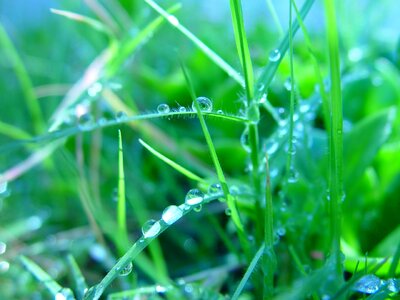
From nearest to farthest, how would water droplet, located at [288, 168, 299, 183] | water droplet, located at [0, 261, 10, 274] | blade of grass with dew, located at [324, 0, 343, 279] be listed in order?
blade of grass with dew, located at [324, 0, 343, 279], water droplet, located at [288, 168, 299, 183], water droplet, located at [0, 261, 10, 274]

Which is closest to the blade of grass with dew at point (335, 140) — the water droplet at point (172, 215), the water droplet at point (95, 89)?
the water droplet at point (172, 215)

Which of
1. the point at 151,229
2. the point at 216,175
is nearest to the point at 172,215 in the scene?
the point at 151,229

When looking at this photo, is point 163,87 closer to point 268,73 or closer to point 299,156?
point 299,156

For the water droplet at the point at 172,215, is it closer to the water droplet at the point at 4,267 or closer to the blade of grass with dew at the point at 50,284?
the blade of grass with dew at the point at 50,284

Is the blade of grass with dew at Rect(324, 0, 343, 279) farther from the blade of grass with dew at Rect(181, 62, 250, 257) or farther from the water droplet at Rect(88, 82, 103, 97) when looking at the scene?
the water droplet at Rect(88, 82, 103, 97)

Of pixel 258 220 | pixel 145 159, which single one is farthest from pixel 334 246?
pixel 145 159

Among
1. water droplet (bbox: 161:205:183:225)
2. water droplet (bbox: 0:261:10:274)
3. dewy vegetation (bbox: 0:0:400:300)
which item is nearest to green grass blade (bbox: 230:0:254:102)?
dewy vegetation (bbox: 0:0:400:300)

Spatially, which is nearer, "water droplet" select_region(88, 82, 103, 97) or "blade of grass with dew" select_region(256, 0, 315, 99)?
"blade of grass with dew" select_region(256, 0, 315, 99)

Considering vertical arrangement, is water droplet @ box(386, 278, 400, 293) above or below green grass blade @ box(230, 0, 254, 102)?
below
